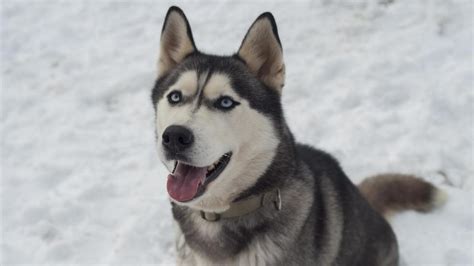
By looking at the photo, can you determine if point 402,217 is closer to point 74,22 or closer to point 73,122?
point 73,122

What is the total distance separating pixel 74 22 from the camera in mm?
7055

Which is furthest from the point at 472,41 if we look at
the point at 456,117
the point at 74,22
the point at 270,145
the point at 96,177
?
the point at 74,22

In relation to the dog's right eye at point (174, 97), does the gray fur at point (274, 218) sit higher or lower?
lower

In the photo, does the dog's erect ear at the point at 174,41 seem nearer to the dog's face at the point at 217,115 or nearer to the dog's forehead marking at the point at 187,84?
the dog's face at the point at 217,115

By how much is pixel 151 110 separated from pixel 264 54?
110 inches

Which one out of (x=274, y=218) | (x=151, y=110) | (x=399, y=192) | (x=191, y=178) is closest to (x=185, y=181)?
(x=191, y=178)

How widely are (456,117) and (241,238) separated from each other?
2985 millimetres

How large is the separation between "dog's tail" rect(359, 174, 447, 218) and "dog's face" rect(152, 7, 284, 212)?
146cm

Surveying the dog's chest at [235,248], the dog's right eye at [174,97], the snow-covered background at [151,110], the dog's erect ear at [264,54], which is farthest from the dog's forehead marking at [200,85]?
the snow-covered background at [151,110]

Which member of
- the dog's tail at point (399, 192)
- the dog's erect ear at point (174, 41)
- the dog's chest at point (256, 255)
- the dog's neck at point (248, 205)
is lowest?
the dog's tail at point (399, 192)

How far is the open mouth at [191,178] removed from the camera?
262cm

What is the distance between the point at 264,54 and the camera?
9.78 ft

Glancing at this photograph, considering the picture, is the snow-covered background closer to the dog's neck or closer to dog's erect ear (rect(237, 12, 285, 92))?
the dog's neck

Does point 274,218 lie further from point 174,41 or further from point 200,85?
point 174,41
